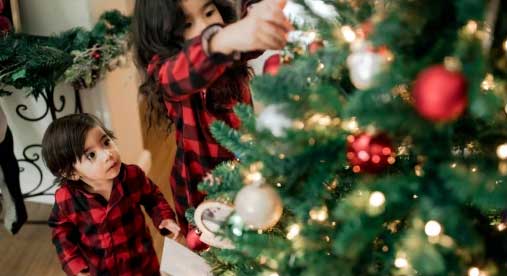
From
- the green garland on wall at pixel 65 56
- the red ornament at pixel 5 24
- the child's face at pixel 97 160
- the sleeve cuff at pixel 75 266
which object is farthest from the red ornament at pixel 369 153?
the red ornament at pixel 5 24

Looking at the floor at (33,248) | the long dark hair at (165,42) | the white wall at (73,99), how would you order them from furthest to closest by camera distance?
the floor at (33,248) < the white wall at (73,99) < the long dark hair at (165,42)

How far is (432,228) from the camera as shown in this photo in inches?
25.3

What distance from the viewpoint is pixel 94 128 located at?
1264mm

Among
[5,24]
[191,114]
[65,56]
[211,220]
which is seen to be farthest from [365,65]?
[5,24]

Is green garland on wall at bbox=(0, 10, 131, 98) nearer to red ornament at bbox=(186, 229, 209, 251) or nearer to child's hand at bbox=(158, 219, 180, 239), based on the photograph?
child's hand at bbox=(158, 219, 180, 239)

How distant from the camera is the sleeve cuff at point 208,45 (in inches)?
34.0

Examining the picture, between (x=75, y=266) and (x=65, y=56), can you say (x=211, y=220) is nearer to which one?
(x=75, y=266)

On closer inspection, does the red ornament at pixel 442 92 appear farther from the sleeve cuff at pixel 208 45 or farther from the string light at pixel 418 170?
the sleeve cuff at pixel 208 45

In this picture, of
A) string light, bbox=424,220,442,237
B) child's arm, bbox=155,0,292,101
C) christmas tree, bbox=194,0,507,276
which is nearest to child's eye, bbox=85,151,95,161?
child's arm, bbox=155,0,292,101

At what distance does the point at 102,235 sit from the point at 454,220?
0.95 m

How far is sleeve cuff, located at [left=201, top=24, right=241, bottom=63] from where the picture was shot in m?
0.86

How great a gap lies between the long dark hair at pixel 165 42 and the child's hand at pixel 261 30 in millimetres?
229

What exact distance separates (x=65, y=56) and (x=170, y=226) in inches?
21.7

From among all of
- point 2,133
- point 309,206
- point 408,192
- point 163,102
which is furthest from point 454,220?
point 2,133
